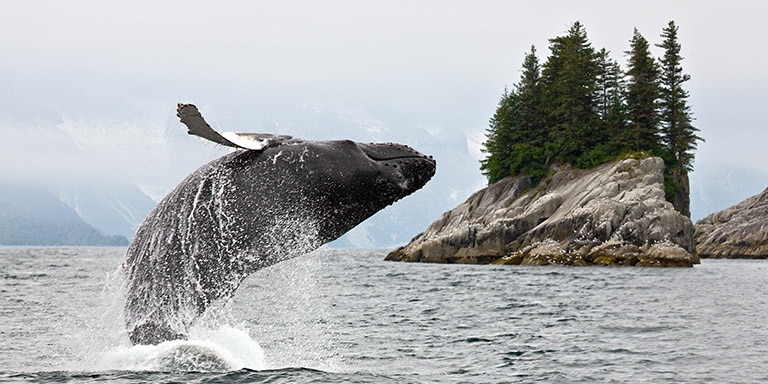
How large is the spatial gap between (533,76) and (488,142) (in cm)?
783

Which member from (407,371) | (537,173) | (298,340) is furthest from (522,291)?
(537,173)

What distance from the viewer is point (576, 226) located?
197ft

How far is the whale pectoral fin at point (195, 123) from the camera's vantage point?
8805 mm

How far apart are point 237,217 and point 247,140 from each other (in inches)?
33.7

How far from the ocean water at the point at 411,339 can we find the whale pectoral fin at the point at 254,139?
1.93m

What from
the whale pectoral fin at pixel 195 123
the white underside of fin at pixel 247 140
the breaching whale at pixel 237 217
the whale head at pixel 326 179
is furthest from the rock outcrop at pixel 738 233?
the whale pectoral fin at pixel 195 123

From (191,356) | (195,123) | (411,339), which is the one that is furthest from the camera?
(411,339)

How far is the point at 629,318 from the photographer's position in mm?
22328

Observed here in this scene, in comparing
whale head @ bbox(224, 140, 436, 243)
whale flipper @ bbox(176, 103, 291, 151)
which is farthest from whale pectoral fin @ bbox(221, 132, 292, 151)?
whale head @ bbox(224, 140, 436, 243)

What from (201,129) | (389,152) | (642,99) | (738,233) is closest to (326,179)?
(389,152)

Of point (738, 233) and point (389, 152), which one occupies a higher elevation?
point (738, 233)

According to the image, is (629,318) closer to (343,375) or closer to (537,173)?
(343,375)

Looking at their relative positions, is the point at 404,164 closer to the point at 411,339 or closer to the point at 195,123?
the point at 195,123

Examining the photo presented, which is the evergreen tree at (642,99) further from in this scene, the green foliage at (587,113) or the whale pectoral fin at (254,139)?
the whale pectoral fin at (254,139)
